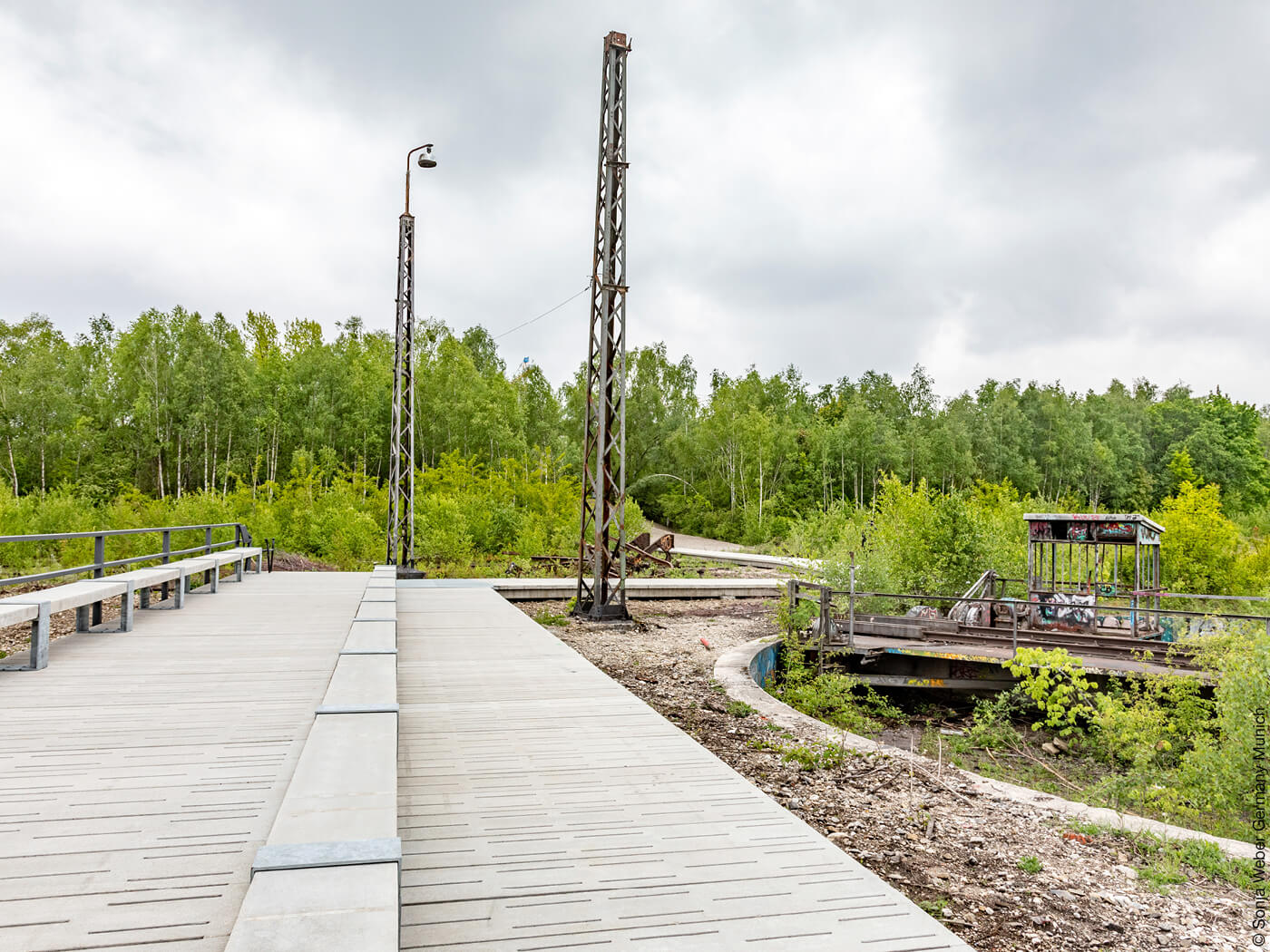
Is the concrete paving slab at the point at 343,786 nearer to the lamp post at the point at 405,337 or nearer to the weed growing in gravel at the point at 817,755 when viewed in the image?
the weed growing in gravel at the point at 817,755

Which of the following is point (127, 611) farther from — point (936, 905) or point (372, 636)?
point (936, 905)

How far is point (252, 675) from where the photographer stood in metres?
5.44

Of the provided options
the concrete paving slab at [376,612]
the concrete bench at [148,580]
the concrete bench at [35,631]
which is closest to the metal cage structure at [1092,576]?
the concrete paving slab at [376,612]

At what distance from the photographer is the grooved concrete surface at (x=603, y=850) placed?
87.3 inches

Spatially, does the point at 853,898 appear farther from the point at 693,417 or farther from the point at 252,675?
the point at 693,417

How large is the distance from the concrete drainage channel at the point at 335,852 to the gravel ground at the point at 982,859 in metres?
2.09

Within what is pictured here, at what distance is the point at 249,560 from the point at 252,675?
1240 cm

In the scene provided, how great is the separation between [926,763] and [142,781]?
14.6ft

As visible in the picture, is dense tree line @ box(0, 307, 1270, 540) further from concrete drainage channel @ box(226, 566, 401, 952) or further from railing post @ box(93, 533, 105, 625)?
concrete drainage channel @ box(226, 566, 401, 952)

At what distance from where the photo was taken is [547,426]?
154 feet

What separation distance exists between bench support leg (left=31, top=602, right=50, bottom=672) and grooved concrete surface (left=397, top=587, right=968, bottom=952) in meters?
2.77

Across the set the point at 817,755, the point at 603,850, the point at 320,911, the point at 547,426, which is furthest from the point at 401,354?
the point at 547,426

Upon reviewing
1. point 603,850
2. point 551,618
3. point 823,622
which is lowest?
point 551,618

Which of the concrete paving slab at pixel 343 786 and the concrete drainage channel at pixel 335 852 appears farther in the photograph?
the concrete paving slab at pixel 343 786
